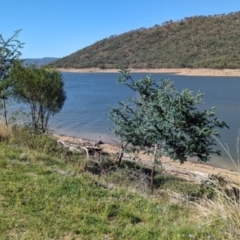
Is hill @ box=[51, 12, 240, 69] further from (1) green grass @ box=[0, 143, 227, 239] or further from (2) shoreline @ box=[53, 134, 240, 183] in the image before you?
(1) green grass @ box=[0, 143, 227, 239]

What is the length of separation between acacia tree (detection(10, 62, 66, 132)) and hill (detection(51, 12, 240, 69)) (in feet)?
205

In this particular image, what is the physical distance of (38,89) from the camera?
12.1 metres

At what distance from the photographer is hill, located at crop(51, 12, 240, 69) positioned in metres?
85.6

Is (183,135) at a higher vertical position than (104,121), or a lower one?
higher

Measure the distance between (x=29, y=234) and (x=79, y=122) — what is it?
22.4 meters

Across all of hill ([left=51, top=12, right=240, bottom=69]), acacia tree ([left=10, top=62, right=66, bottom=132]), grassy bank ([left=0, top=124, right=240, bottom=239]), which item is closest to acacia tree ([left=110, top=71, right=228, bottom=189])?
grassy bank ([left=0, top=124, right=240, bottom=239])

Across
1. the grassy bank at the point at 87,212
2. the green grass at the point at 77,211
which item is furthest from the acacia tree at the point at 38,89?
the green grass at the point at 77,211

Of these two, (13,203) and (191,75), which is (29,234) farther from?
(191,75)

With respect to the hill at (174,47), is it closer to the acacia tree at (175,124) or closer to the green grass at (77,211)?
the acacia tree at (175,124)

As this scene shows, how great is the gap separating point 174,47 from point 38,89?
95.8 metres

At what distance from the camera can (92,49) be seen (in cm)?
13338

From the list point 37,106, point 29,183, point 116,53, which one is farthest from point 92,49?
point 29,183

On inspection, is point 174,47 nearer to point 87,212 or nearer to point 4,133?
point 4,133

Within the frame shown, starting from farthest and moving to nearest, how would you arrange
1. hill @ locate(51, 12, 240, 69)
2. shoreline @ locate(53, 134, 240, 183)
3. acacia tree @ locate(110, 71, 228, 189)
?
1. hill @ locate(51, 12, 240, 69)
2. shoreline @ locate(53, 134, 240, 183)
3. acacia tree @ locate(110, 71, 228, 189)
